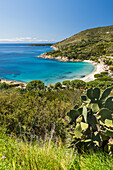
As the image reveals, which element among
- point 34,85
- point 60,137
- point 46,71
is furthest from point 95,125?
point 46,71

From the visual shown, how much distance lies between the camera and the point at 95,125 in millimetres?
2816

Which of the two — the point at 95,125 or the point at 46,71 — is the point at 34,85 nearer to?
the point at 95,125

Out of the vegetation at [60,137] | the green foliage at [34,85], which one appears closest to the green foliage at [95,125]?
the vegetation at [60,137]

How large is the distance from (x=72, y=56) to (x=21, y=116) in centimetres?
6375

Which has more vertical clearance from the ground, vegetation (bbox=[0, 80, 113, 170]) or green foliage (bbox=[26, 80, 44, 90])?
green foliage (bbox=[26, 80, 44, 90])

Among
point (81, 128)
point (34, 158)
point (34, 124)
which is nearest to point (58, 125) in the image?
point (34, 124)

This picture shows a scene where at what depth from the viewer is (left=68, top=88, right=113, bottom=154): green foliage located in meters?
2.68

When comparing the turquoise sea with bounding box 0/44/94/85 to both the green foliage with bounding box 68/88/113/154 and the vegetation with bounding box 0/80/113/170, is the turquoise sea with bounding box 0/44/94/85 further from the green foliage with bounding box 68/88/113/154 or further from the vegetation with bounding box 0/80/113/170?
the green foliage with bounding box 68/88/113/154

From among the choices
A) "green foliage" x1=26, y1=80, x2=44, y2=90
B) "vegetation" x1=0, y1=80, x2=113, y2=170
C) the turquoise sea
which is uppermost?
the turquoise sea

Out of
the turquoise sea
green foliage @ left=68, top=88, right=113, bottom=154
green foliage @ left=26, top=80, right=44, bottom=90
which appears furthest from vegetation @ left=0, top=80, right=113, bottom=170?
the turquoise sea

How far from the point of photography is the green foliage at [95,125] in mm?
2676

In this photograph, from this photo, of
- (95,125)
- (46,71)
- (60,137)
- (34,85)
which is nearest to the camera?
(95,125)

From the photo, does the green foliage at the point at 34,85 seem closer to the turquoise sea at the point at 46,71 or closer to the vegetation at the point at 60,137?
the turquoise sea at the point at 46,71

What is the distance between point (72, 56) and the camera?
64938 mm
